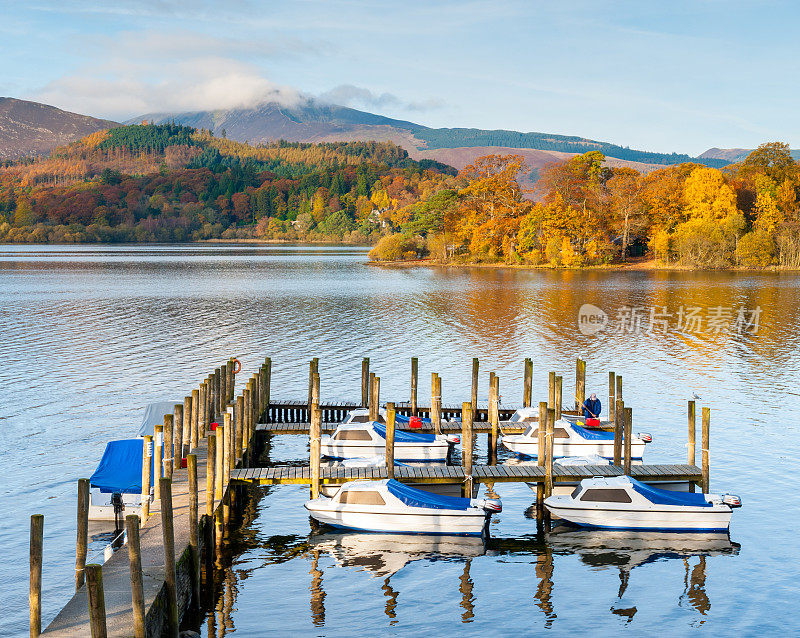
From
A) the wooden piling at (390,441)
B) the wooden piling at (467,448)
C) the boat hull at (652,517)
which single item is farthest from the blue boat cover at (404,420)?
the boat hull at (652,517)

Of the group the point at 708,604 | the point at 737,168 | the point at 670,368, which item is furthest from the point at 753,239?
the point at 708,604

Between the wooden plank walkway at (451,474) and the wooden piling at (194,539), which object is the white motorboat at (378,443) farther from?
the wooden piling at (194,539)

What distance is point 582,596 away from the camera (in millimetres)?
18281

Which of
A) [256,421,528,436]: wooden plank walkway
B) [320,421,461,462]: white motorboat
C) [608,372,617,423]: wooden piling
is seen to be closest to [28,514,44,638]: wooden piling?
[320,421,461,462]: white motorboat

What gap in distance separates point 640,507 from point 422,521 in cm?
595

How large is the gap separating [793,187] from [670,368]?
A: 92124 millimetres

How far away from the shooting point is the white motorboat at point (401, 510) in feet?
68.8

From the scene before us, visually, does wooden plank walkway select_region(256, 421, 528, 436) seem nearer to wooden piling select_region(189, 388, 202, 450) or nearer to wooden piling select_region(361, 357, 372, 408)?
wooden piling select_region(361, 357, 372, 408)

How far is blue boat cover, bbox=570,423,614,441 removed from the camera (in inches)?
1083

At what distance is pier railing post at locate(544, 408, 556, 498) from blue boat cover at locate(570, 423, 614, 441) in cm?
468

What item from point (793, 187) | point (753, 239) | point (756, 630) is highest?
point (793, 187)

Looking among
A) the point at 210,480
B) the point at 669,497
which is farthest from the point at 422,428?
the point at 210,480

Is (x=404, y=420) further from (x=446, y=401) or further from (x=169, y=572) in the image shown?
(x=169, y=572)

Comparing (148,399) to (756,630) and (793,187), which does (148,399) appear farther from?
(793,187)
